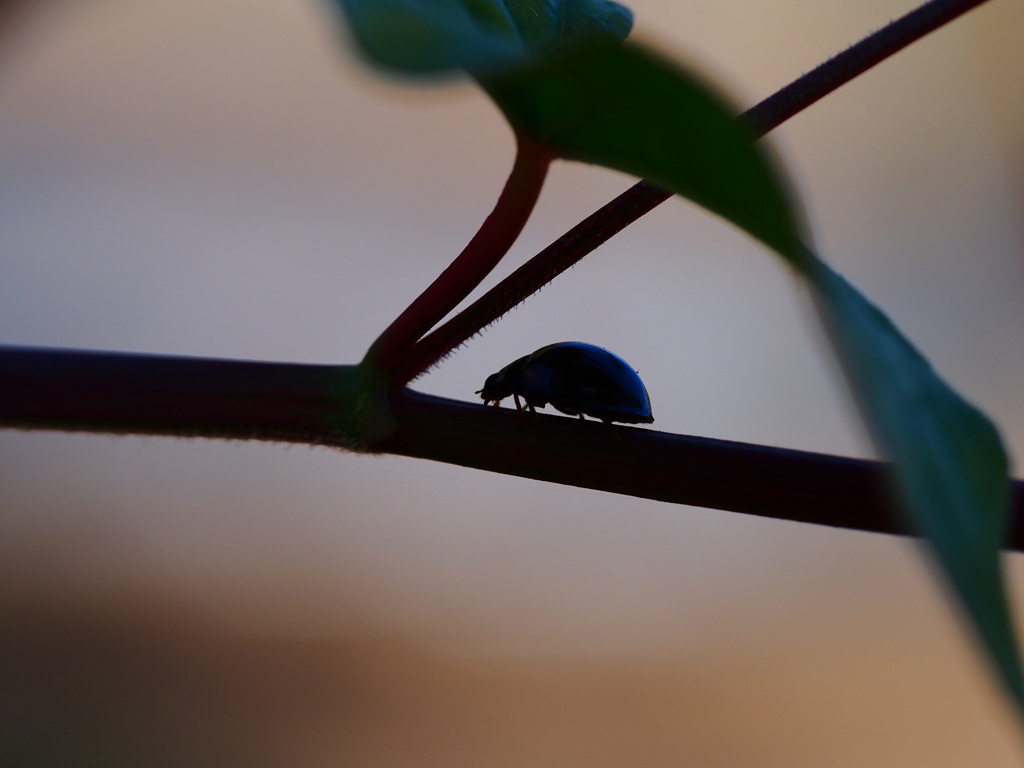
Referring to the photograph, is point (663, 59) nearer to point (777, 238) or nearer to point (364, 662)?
point (777, 238)

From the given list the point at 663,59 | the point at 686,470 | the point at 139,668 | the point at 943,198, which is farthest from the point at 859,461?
the point at 943,198

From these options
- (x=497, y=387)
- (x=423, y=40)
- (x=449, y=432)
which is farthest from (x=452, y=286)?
(x=497, y=387)

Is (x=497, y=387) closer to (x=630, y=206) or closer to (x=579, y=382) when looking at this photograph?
(x=579, y=382)

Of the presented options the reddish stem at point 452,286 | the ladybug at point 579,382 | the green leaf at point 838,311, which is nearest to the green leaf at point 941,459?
the green leaf at point 838,311

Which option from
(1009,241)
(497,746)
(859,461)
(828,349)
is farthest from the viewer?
(1009,241)

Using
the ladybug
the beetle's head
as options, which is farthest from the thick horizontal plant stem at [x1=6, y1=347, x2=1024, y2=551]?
the beetle's head

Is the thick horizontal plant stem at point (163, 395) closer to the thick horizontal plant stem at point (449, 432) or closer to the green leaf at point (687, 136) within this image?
the thick horizontal plant stem at point (449, 432)

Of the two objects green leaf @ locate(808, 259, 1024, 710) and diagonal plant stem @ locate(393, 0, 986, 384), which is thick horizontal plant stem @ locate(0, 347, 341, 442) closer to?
diagonal plant stem @ locate(393, 0, 986, 384)

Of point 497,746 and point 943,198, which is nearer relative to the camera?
point 497,746
